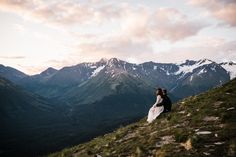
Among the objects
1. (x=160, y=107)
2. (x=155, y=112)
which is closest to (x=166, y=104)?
(x=160, y=107)

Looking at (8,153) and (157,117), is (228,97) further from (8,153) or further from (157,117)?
(8,153)

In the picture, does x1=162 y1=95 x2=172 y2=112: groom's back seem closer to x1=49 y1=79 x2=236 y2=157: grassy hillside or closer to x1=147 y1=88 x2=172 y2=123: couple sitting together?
x1=147 y1=88 x2=172 y2=123: couple sitting together

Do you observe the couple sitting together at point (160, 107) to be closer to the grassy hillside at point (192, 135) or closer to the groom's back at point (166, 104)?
the groom's back at point (166, 104)

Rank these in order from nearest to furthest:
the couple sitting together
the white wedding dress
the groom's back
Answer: the white wedding dress, the couple sitting together, the groom's back

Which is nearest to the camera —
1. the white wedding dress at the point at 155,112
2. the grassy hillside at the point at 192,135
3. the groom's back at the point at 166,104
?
the grassy hillside at the point at 192,135

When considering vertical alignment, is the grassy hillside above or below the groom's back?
below

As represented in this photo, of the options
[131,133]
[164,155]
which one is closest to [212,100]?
[131,133]

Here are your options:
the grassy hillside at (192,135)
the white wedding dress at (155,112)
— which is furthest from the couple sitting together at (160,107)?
the grassy hillside at (192,135)

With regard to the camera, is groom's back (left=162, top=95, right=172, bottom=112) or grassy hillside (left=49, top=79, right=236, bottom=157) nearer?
grassy hillside (left=49, top=79, right=236, bottom=157)

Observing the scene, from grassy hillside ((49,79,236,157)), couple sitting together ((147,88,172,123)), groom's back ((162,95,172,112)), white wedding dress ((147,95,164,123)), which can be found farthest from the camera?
groom's back ((162,95,172,112))

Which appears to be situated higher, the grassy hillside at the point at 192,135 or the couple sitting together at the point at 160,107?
the couple sitting together at the point at 160,107

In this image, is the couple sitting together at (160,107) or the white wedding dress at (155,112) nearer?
the white wedding dress at (155,112)

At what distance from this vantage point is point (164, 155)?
1825 cm

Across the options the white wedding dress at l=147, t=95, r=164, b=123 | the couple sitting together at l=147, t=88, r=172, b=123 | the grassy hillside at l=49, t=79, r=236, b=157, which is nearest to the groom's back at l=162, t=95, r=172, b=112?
the couple sitting together at l=147, t=88, r=172, b=123
